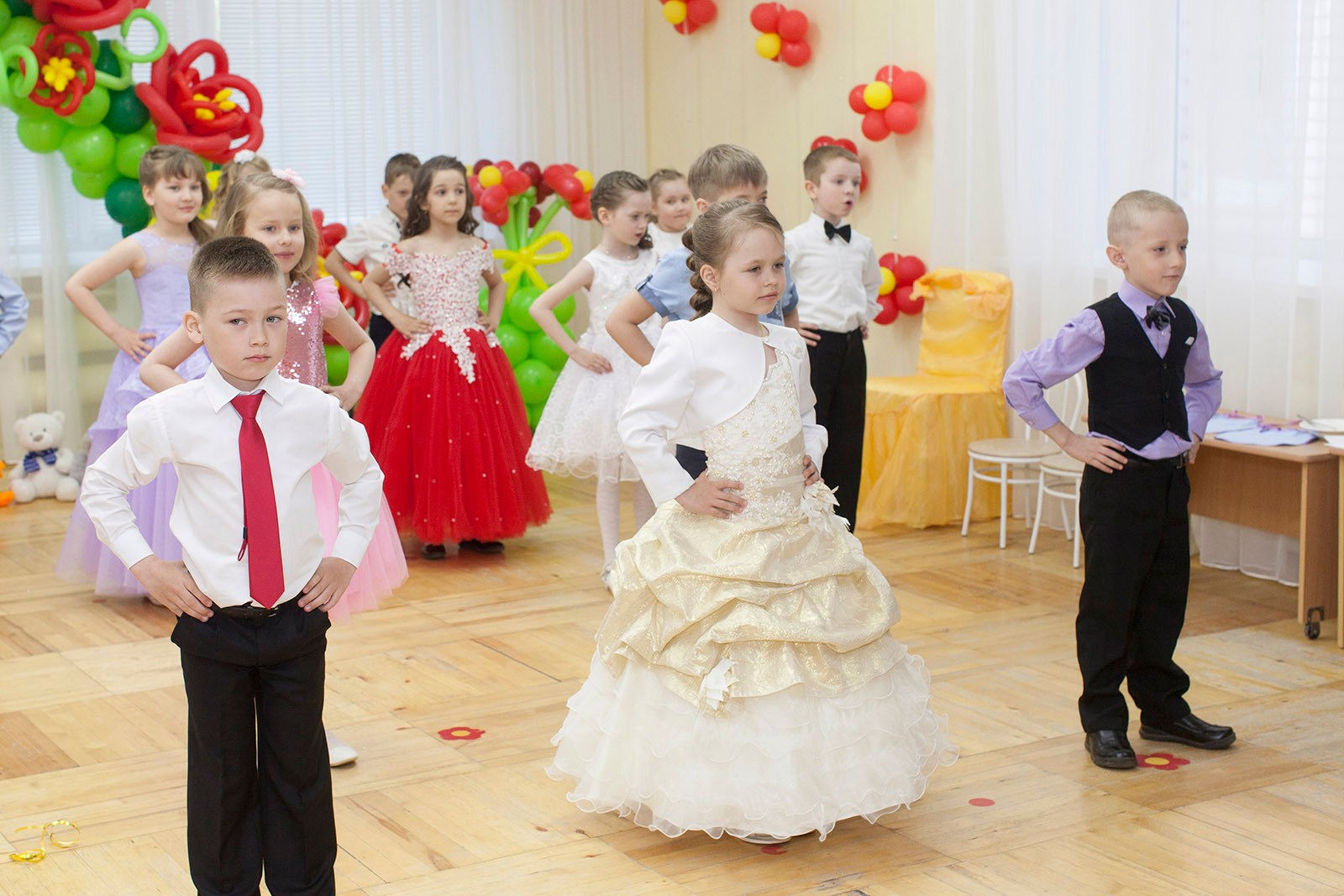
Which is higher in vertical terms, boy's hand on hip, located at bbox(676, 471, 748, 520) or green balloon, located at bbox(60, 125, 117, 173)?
green balloon, located at bbox(60, 125, 117, 173)

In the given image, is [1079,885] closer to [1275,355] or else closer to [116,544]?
[116,544]

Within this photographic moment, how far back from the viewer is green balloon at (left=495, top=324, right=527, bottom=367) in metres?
6.84

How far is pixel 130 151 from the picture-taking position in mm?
6336

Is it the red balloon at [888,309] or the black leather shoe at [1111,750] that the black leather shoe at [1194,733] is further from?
the red balloon at [888,309]

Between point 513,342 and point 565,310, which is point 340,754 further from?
point 565,310

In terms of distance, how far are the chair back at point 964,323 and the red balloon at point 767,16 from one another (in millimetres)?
1504

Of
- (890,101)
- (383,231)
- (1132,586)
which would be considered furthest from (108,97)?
(1132,586)

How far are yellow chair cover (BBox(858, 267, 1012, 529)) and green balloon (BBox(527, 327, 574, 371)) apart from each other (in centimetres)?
160

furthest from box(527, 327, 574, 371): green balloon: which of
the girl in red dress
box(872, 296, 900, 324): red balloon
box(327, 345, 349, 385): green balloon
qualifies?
box(872, 296, 900, 324): red balloon

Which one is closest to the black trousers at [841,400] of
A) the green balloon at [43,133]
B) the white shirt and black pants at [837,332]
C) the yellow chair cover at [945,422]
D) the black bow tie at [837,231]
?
the white shirt and black pants at [837,332]

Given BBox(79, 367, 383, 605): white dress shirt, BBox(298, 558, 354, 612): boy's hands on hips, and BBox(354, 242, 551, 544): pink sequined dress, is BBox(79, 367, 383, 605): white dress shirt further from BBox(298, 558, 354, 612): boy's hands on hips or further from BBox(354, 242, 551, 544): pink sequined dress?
BBox(354, 242, 551, 544): pink sequined dress

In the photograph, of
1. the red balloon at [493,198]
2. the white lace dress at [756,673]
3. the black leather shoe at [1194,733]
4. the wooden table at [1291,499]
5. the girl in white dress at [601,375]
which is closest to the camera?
the white lace dress at [756,673]

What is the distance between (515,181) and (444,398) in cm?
202

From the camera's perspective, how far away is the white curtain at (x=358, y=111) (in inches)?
277
